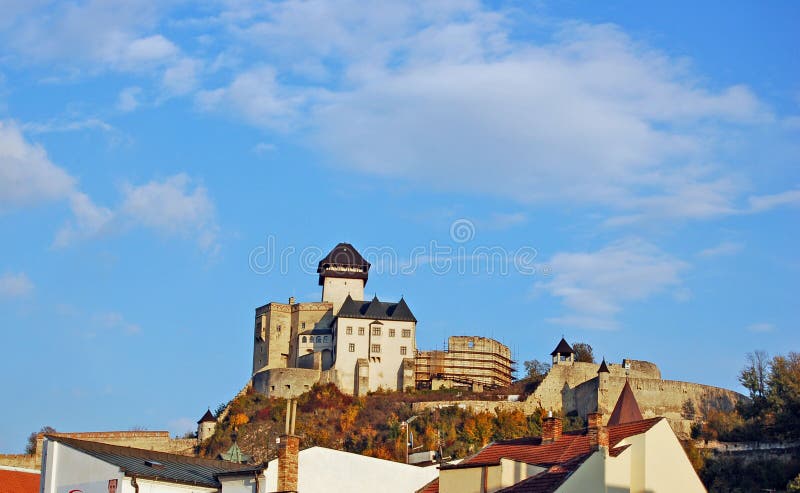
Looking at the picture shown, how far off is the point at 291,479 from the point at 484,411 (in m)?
61.9

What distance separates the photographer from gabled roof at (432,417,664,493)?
32969 millimetres

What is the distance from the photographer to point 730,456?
274ft

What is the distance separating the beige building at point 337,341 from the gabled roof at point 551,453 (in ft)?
212

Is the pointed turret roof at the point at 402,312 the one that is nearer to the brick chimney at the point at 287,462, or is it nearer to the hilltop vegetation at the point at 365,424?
the hilltop vegetation at the point at 365,424

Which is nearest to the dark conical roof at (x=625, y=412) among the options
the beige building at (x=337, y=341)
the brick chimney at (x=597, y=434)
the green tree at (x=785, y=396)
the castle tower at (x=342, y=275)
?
the green tree at (x=785, y=396)

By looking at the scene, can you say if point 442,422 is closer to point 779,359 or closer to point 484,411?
point 484,411

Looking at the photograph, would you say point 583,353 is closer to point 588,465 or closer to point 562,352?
point 562,352

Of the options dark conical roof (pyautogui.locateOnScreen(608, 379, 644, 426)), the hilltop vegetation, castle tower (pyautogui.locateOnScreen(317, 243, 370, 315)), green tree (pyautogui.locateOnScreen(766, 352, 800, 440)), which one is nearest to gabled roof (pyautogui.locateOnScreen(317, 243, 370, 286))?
castle tower (pyautogui.locateOnScreen(317, 243, 370, 315))

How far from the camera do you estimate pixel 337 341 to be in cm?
10619

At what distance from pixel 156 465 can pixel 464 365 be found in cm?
7101

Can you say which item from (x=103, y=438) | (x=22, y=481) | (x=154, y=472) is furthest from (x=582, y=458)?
(x=103, y=438)

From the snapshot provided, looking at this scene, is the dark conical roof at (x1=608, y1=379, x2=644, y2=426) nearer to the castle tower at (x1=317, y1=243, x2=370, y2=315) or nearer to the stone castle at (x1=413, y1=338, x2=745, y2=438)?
the stone castle at (x1=413, y1=338, x2=745, y2=438)

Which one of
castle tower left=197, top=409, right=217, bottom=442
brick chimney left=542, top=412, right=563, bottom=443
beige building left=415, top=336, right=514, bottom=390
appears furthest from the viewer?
beige building left=415, top=336, right=514, bottom=390

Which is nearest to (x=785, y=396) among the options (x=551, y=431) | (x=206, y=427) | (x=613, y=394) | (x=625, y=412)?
(x=613, y=394)
